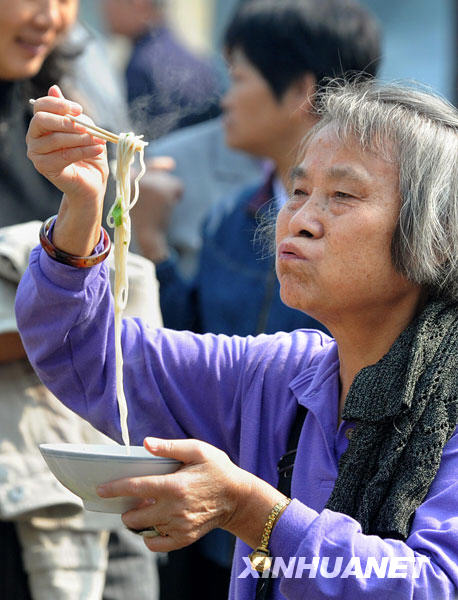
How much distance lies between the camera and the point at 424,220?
7.16 feet

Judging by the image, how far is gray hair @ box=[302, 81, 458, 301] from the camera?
2.19 m

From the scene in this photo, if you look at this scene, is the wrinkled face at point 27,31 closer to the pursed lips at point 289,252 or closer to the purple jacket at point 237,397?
the purple jacket at point 237,397

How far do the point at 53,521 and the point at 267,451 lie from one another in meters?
0.87

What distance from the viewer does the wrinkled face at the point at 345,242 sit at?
7.10 feet

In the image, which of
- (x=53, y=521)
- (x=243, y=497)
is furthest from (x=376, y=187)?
(x=53, y=521)

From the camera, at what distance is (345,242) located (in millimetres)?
2164

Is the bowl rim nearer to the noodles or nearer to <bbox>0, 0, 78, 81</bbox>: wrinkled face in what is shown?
the noodles

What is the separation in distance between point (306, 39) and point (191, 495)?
2690mm

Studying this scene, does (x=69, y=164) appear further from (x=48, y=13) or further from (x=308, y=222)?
(x=48, y=13)

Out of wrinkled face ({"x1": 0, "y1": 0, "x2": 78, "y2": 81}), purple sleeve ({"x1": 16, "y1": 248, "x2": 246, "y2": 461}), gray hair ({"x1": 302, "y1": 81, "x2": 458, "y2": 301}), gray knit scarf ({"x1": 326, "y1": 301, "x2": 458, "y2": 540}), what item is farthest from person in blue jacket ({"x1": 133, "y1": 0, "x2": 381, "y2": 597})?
gray knit scarf ({"x1": 326, "y1": 301, "x2": 458, "y2": 540})

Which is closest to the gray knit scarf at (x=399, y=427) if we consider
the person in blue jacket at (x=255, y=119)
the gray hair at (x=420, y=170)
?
the gray hair at (x=420, y=170)

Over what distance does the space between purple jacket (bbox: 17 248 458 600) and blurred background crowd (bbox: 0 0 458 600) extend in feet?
1.60

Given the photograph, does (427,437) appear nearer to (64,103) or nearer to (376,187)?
(376,187)

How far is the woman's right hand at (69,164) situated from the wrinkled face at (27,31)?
118cm
